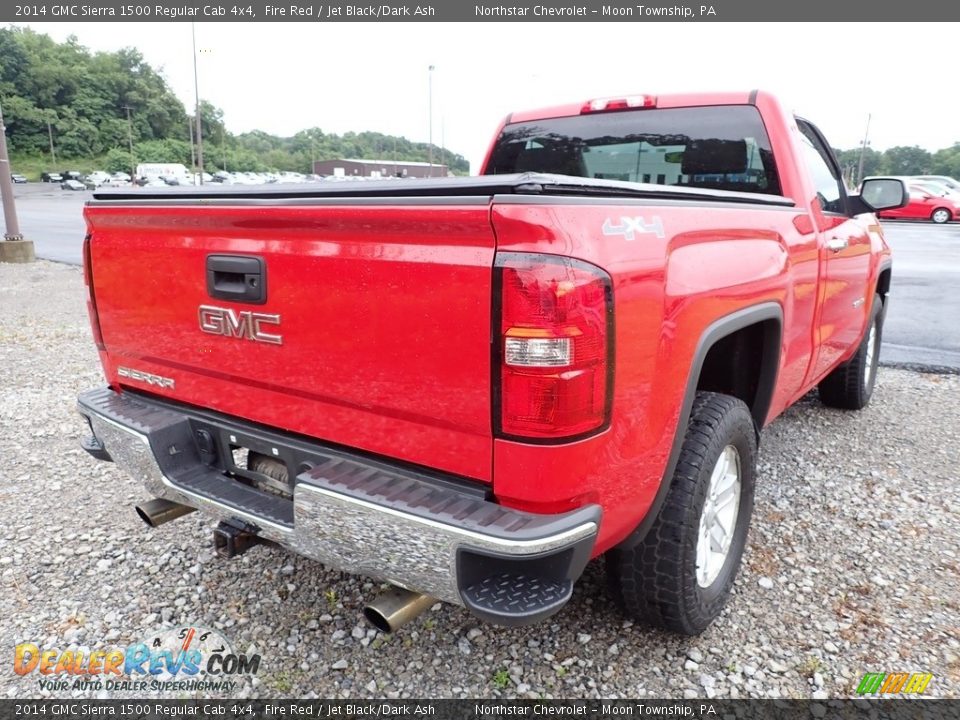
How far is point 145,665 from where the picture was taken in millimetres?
2408

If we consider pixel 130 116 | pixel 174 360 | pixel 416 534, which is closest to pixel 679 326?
pixel 416 534

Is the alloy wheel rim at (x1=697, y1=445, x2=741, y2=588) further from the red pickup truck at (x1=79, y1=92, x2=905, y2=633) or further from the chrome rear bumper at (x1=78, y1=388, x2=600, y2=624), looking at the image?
the chrome rear bumper at (x1=78, y1=388, x2=600, y2=624)

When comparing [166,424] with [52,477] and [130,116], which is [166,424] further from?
[130,116]

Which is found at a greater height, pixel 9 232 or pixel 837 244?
pixel 837 244

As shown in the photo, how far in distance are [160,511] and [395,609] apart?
1.19 metres

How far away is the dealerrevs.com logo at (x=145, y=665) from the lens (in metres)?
2.33

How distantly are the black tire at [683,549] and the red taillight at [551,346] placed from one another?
2.16 ft

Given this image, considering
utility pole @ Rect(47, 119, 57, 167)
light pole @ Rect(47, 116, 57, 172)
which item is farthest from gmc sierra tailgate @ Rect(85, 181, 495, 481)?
light pole @ Rect(47, 116, 57, 172)

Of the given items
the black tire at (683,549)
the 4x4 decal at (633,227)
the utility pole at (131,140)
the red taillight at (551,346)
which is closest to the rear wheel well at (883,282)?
the black tire at (683,549)

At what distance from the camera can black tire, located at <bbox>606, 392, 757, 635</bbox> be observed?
86.9 inches

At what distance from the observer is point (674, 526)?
2197mm

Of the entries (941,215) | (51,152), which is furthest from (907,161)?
(51,152)

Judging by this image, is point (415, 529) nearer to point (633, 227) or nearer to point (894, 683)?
point (633, 227)

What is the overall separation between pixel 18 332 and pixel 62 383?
2.39 m
